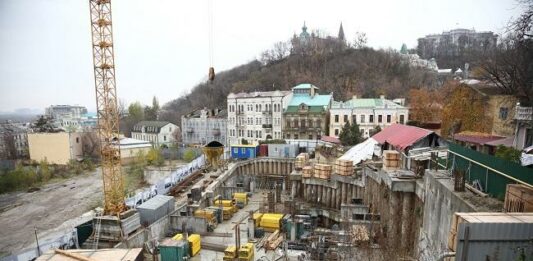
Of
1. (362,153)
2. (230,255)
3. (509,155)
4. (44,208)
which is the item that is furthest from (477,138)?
(44,208)

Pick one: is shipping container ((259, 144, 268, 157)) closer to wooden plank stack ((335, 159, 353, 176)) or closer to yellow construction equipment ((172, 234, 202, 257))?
wooden plank stack ((335, 159, 353, 176))

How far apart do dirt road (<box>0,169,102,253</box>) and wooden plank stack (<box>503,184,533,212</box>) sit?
1197 inches

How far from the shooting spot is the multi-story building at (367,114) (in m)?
38.2

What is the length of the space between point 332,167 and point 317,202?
328cm

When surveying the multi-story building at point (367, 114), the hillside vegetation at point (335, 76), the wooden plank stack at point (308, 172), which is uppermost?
the hillside vegetation at point (335, 76)

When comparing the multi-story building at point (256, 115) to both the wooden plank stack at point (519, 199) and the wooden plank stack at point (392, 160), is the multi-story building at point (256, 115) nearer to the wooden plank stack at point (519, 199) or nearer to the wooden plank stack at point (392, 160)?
the wooden plank stack at point (392, 160)

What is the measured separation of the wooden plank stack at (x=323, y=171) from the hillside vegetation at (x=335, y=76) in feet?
103

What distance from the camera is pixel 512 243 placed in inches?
220

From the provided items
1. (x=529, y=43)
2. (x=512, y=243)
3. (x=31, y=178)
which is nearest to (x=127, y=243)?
(x=512, y=243)

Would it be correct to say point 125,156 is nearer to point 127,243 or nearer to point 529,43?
point 127,243

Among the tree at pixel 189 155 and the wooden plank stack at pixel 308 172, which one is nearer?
the wooden plank stack at pixel 308 172

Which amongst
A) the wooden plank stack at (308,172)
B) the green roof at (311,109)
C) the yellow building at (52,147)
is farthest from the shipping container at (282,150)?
the yellow building at (52,147)

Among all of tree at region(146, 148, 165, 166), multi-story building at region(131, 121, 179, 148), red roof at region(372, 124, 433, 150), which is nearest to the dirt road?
tree at region(146, 148, 165, 166)

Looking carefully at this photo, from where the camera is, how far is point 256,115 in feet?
148
